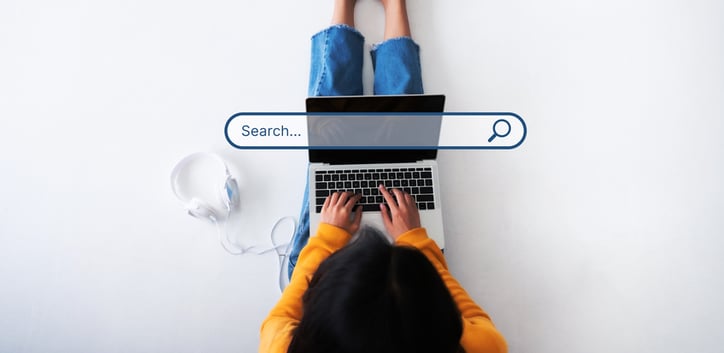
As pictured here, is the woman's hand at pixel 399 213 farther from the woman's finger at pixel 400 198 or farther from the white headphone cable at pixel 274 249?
the white headphone cable at pixel 274 249

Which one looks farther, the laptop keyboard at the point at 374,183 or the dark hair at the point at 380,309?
the laptop keyboard at the point at 374,183

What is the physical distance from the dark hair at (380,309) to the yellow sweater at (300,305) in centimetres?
15

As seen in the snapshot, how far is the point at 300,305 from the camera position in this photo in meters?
0.68

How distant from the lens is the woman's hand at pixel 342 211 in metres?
0.77

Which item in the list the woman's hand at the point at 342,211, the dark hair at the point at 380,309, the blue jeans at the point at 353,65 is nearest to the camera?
the dark hair at the point at 380,309
